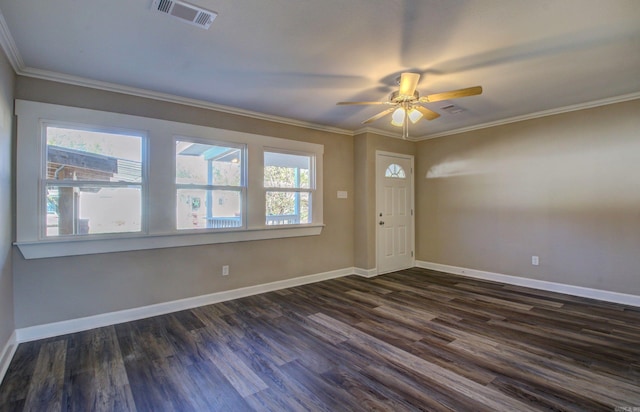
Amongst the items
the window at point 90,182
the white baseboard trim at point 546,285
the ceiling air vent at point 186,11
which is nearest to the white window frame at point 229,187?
the window at point 90,182

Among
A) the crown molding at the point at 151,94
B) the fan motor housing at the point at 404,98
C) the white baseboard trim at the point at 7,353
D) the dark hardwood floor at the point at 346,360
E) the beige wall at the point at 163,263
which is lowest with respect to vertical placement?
the dark hardwood floor at the point at 346,360

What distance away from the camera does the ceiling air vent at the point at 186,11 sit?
1925 mm

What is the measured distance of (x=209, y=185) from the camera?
3.80 m

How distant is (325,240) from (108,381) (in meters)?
3.30

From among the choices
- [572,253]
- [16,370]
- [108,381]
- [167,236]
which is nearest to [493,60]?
[572,253]

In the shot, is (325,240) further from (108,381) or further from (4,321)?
(4,321)

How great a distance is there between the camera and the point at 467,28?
218 centimetres

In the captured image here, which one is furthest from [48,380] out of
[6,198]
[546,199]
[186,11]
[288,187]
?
[546,199]

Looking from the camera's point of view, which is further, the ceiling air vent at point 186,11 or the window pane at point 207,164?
the window pane at point 207,164

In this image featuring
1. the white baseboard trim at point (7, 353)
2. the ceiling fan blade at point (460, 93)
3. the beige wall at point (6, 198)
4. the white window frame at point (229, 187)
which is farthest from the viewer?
the white window frame at point (229, 187)

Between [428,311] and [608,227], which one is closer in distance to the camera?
[428,311]

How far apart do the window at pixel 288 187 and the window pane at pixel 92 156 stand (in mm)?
1639

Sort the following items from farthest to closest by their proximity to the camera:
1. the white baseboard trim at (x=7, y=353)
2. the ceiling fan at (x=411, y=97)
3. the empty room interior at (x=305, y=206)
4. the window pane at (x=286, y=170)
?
the window pane at (x=286, y=170) → the ceiling fan at (x=411, y=97) → the white baseboard trim at (x=7, y=353) → the empty room interior at (x=305, y=206)

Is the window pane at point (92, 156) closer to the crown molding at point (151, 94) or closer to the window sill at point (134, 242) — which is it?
the crown molding at point (151, 94)
